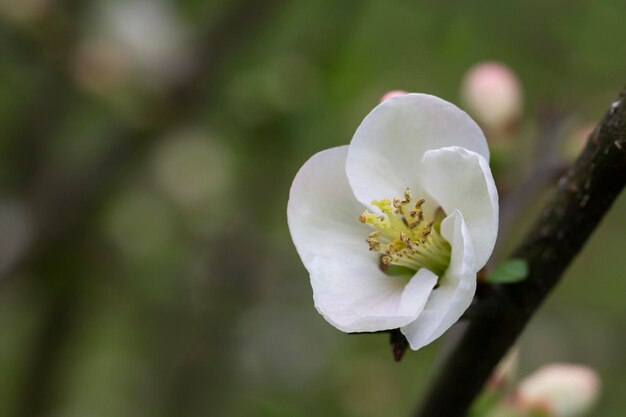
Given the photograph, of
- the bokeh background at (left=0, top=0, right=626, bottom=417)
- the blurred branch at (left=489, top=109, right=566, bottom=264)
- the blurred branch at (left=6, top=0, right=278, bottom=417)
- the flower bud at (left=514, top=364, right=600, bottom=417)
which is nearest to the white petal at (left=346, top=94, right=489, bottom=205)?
the blurred branch at (left=489, top=109, right=566, bottom=264)

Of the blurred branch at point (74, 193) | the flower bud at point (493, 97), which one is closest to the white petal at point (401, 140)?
the flower bud at point (493, 97)

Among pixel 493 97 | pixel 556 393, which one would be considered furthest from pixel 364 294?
pixel 493 97

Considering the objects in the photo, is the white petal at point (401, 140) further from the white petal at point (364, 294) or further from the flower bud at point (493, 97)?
the flower bud at point (493, 97)

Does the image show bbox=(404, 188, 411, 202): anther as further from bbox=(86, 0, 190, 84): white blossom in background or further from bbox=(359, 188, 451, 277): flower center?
bbox=(86, 0, 190, 84): white blossom in background

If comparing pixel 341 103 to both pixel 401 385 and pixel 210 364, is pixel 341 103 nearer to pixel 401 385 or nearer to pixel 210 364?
pixel 210 364

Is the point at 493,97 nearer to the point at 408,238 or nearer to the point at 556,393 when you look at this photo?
the point at 556,393

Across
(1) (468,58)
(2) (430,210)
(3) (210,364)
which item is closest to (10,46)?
(3) (210,364)

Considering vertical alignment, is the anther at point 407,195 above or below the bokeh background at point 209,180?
above
